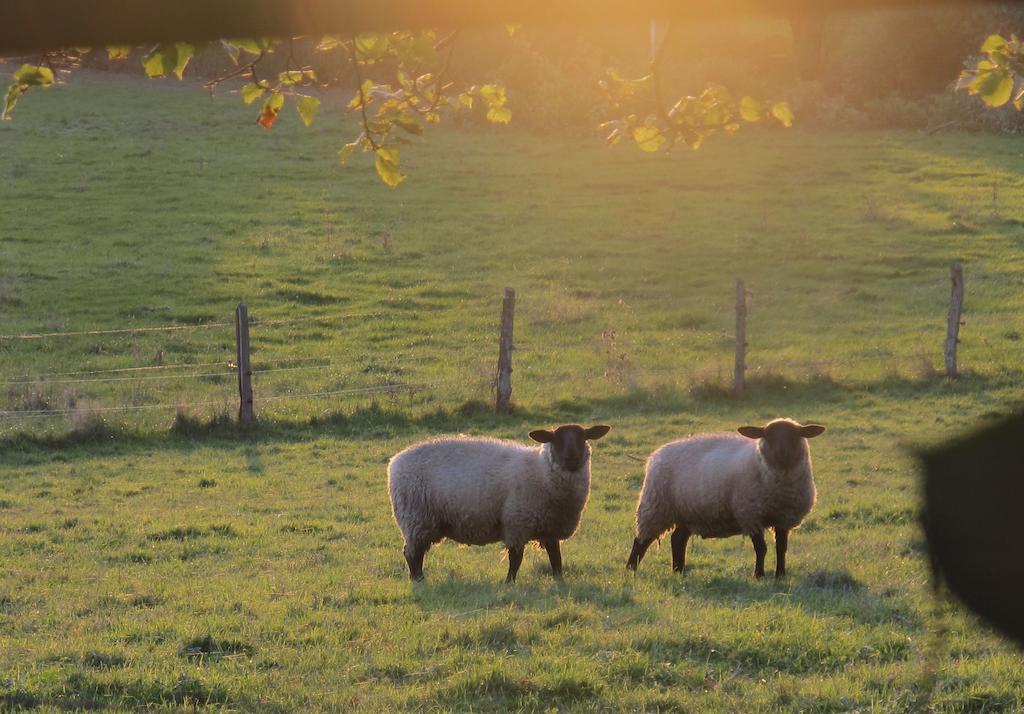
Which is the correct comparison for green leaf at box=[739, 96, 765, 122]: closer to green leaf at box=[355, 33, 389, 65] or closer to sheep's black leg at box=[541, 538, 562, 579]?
green leaf at box=[355, 33, 389, 65]

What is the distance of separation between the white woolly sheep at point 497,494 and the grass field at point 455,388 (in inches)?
13.8

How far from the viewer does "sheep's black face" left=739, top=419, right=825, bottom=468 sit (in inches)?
411

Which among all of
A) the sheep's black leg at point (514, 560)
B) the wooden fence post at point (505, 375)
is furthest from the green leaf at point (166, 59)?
the wooden fence post at point (505, 375)

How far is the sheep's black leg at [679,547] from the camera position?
10805mm

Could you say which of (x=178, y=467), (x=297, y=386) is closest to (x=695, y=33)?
(x=297, y=386)

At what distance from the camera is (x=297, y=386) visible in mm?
20547

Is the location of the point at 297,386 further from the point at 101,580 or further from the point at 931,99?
the point at 931,99

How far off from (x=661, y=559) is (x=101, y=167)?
2978 centimetres

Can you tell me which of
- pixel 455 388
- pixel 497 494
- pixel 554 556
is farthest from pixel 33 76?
pixel 455 388

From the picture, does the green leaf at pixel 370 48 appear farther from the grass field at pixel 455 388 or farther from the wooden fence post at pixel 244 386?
the wooden fence post at pixel 244 386

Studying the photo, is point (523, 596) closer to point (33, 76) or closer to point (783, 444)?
point (783, 444)

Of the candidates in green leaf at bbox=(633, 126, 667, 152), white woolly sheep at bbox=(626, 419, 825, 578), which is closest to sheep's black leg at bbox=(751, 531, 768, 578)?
white woolly sheep at bbox=(626, 419, 825, 578)

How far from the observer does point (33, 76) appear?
3945 millimetres

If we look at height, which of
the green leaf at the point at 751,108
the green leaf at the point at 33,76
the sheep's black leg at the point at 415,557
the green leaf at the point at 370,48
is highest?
the green leaf at the point at 370,48
